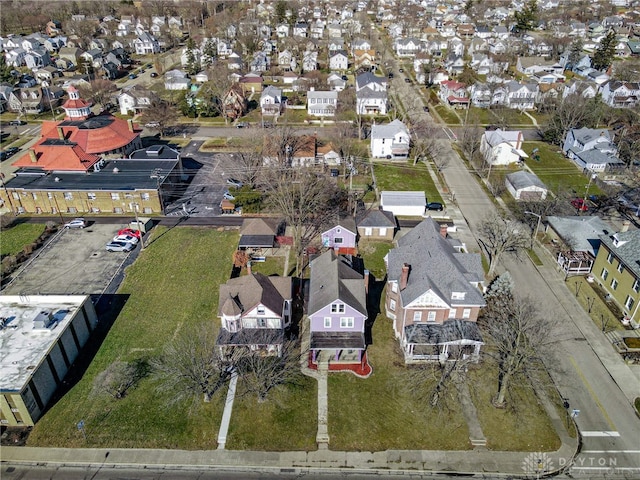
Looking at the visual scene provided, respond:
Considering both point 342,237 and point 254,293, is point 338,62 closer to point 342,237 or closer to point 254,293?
point 342,237

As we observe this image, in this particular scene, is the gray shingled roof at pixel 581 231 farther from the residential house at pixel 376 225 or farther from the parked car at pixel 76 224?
the parked car at pixel 76 224

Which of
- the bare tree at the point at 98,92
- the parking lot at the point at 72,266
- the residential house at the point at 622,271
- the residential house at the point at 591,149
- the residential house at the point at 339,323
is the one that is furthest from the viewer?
the bare tree at the point at 98,92

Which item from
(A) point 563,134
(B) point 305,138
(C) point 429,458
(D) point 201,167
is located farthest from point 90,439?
(A) point 563,134

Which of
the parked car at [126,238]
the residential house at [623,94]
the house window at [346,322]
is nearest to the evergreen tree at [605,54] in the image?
the residential house at [623,94]

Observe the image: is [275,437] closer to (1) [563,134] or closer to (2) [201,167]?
(2) [201,167]

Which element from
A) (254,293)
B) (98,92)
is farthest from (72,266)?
(98,92)

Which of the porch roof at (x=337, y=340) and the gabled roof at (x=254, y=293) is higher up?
the gabled roof at (x=254, y=293)
